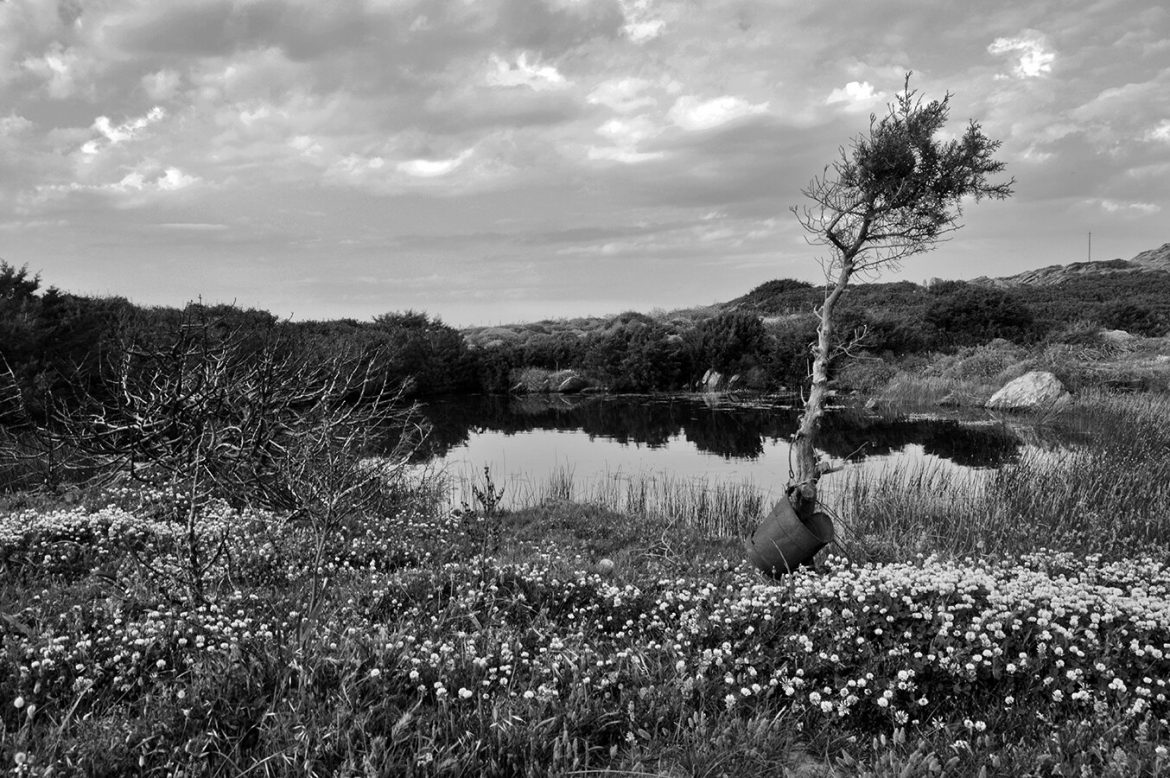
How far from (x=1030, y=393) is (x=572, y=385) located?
1955 centimetres

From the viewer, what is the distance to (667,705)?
12.8ft

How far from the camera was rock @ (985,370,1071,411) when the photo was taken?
24919 mm

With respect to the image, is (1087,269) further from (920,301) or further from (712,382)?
(712,382)

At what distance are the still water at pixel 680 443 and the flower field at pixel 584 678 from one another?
6.94 metres

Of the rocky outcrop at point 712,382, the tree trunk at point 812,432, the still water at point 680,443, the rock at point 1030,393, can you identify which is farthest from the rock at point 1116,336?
the tree trunk at point 812,432

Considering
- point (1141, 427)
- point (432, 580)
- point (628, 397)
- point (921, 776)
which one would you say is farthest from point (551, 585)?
point (628, 397)

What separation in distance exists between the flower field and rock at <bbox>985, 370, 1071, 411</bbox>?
21.4 metres

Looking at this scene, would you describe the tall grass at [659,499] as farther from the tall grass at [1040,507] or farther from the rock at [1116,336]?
the rock at [1116,336]

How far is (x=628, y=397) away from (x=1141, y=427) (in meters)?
23.2

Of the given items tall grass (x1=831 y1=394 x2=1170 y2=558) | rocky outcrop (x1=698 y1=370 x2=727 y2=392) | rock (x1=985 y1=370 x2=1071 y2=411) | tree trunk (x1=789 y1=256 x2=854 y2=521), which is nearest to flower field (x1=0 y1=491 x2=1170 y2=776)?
tree trunk (x1=789 y1=256 x2=854 y2=521)

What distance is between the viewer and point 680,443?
68.3 ft

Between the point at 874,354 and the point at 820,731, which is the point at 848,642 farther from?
the point at 874,354

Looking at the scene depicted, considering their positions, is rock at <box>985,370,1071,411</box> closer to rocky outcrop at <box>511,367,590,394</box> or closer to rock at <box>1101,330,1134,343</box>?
rock at <box>1101,330,1134,343</box>

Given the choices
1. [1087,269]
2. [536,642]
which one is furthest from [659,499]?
[1087,269]
